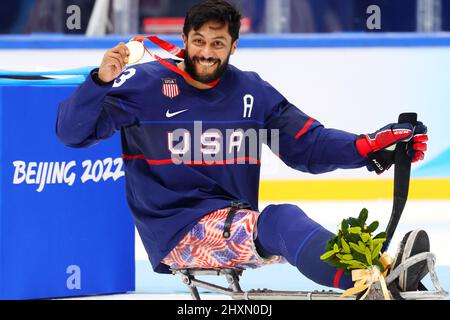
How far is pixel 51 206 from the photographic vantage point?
4.27m

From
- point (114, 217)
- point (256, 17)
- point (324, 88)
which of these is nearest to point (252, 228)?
point (114, 217)

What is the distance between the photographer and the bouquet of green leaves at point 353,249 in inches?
116

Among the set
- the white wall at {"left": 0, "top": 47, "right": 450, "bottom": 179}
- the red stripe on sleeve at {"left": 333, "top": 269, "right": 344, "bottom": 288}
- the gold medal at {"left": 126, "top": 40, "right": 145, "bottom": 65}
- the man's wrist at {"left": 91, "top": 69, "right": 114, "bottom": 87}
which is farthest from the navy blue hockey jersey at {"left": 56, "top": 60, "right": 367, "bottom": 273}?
the white wall at {"left": 0, "top": 47, "right": 450, "bottom": 179}

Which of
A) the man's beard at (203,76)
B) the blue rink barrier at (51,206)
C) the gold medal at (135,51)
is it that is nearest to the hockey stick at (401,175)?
the man's beard at (203,76)

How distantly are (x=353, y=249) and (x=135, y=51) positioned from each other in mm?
856

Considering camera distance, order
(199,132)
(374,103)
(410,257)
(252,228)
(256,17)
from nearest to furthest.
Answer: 1. (410,257)
2. (252,228)
3. (199,132)
4. (374,103)
5. (256,17)

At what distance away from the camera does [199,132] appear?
11.7 ft

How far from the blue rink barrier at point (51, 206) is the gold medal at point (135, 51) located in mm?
1019

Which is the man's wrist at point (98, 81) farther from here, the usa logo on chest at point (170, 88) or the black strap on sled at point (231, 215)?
the black strap on sled at point (231, 215)

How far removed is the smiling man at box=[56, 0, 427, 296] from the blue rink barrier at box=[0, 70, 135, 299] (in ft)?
2.41

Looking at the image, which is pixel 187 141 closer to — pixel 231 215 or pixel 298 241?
pixel 231 215

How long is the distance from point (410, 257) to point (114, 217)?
5.62ft

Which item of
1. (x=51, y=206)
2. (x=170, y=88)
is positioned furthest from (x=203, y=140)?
(x=51, y=206)
